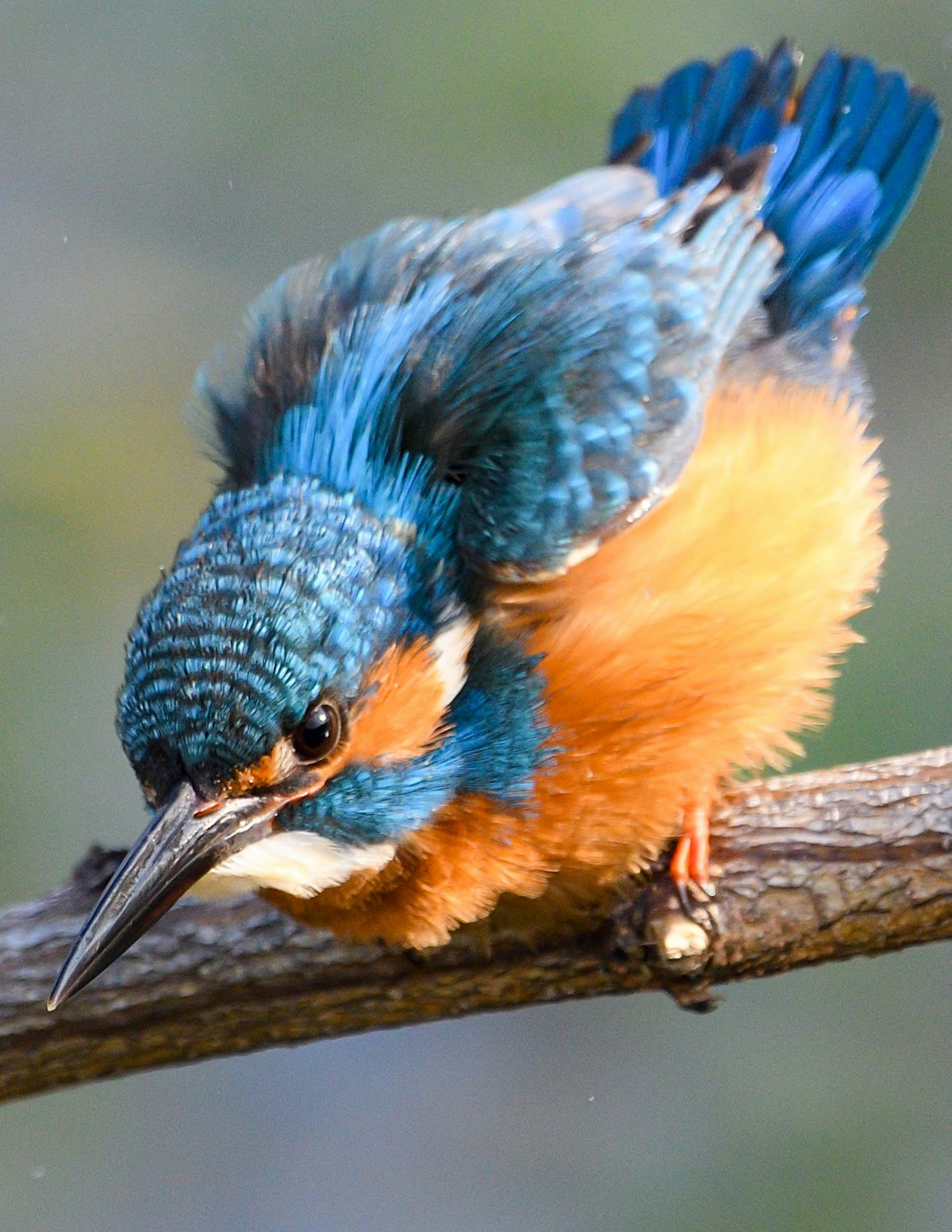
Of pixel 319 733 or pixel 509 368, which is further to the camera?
pixel 509 368

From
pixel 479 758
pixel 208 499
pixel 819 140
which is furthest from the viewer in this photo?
pixel 208 499

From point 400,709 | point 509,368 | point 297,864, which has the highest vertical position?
point 509,368

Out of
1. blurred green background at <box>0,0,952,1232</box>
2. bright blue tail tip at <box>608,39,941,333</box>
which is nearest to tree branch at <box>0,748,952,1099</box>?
bright blue tail tip at <box>608,39,941,333</box>

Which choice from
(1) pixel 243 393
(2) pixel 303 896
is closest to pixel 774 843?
(2) pixel 303 896

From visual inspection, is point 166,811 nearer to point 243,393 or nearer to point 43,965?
point 43,965

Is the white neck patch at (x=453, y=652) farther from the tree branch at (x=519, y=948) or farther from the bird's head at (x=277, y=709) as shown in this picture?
the tree branch at (x=519, y=948)

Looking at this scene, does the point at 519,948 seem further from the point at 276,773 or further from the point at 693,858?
the point at 276,773

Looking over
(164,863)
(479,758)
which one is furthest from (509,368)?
(164,863)

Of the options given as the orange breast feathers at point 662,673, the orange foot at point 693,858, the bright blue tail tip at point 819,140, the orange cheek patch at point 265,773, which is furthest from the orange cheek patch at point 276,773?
the bright blue tail tip at point 819,140
